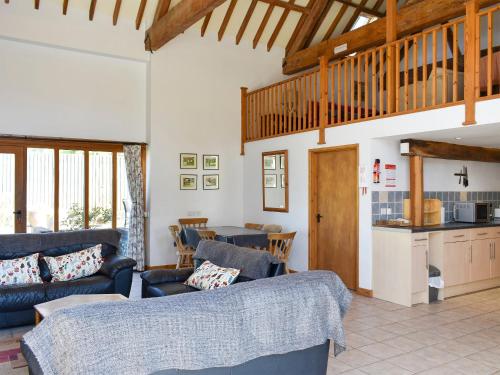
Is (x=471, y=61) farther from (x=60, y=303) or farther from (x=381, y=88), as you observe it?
(x=60, y=303)

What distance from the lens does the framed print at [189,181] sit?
26.2 ft

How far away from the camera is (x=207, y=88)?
325 inches

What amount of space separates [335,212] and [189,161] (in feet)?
9.96

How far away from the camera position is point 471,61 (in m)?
4.54

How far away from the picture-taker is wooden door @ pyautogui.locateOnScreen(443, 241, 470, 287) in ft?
18.7

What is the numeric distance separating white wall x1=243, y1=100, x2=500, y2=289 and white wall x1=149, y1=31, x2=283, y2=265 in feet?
1.51

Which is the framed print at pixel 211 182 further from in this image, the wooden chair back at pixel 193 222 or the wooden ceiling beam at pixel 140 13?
the wooden ceiling beam at pixel 140 13

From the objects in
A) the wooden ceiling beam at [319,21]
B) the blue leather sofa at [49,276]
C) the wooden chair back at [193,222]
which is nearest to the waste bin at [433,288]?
the blue leather sofa at [49,276]

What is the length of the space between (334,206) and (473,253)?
2.04 m

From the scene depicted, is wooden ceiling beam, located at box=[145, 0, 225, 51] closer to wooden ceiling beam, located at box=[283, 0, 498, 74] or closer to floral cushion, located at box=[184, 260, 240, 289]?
wooden ceiling beam, located at box=[283, 0, 498, 74]

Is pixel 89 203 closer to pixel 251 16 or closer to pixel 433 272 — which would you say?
pixel 251 16

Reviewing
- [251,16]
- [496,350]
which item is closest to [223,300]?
[496,350]

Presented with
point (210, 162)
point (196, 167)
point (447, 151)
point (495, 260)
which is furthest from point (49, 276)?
point (495, 260)

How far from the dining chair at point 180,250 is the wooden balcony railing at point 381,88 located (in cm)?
239
